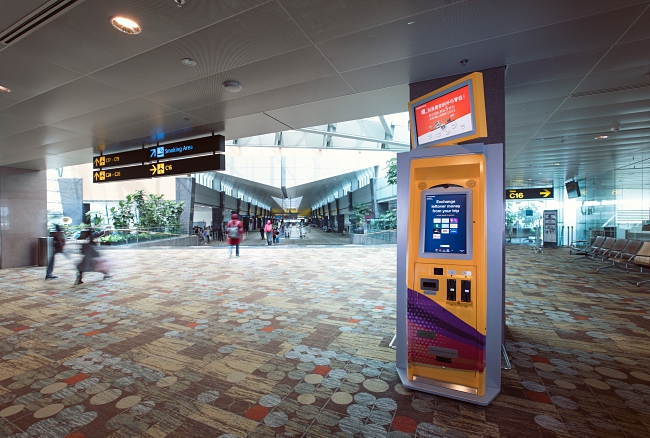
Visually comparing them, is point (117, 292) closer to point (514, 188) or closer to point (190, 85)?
point (190, 85)

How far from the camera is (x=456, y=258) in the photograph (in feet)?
9.02

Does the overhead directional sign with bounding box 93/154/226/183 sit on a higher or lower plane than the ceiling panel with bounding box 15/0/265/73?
lower

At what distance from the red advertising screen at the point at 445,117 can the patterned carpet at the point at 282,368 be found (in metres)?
2.38

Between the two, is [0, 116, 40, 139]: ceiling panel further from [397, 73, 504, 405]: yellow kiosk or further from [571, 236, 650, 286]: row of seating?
[571, 236, 650, 286]: row of seating

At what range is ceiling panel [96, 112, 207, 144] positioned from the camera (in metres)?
5.78

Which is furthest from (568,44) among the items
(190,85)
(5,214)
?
(5,214)

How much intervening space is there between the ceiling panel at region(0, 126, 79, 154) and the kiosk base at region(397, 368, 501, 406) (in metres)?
7.67

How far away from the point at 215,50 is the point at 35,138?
6.16 metres

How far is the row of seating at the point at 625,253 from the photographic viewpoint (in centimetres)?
804

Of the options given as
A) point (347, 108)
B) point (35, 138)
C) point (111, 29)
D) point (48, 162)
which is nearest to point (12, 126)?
point (35, 138)

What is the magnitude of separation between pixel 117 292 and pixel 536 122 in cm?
921

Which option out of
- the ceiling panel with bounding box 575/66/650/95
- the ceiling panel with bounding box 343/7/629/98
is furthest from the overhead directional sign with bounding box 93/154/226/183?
the ceiling panel with bounding box 575/66/650/95

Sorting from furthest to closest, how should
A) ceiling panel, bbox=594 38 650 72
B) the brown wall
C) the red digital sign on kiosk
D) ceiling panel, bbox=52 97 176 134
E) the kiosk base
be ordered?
the brown wall
ceiling panel, bbox=52 97 176 134
ceiling panel, bbox=594 38 650 72
the red digital sign on kiosk
the kiosk base

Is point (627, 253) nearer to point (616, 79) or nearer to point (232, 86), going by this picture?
point (616, 79)
